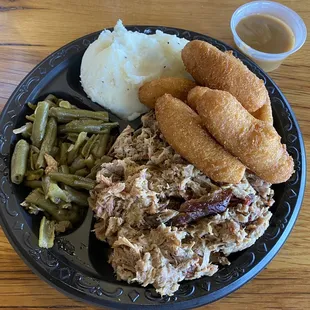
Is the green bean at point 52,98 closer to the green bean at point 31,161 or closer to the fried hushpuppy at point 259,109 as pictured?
the green bean at point 31,161

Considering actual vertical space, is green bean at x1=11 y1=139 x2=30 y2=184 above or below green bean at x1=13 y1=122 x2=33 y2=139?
below

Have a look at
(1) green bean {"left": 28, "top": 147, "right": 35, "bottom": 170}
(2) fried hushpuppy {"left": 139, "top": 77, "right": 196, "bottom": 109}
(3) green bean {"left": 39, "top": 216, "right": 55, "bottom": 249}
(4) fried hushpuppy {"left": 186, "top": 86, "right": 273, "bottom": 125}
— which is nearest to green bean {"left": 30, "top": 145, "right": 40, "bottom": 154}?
(1) green bean {"left": 28, "top": 147, "right": 35, "bottom": 170}

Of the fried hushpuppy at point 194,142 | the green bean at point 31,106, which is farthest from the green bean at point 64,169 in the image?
the fried hushpuppy at point 194,142

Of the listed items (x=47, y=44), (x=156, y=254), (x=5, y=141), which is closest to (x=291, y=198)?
(x=156, y=254)

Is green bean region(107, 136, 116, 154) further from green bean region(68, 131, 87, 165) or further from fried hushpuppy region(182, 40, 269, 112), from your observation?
fried hushpuppy region(182, 40, 269, 112)

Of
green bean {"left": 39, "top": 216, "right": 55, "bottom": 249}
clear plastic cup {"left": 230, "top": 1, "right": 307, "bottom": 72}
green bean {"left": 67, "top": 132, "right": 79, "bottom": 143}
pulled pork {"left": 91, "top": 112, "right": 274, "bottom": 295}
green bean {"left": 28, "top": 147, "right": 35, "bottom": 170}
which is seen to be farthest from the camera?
clear plastic cup {"left": 230, "top": 1, "right": 307, "bottom": 72}

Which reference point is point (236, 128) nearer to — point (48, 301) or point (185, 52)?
point (185, 52)

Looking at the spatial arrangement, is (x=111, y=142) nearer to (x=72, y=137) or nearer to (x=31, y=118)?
(x=72, y=137)
